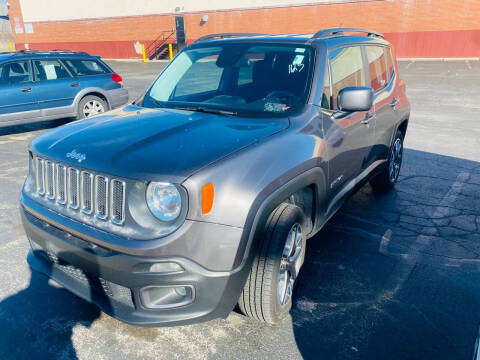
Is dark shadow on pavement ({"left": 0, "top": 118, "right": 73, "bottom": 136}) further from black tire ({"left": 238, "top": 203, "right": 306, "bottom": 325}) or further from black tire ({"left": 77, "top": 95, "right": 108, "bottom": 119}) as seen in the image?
black tire ({"left": 238, "top": 203, "right": 306, "bottom": 325})

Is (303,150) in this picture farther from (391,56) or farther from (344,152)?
(391,56)

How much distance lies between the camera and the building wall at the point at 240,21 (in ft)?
78.5

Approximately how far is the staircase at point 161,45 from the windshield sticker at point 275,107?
101 feet

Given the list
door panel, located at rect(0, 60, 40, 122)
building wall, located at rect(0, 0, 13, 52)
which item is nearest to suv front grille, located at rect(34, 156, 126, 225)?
door panel, located at rect(0, 60, 40, 122)

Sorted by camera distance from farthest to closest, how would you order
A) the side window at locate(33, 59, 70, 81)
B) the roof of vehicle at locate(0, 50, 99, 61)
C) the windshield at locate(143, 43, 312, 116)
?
→ the side window at locate(33, 59, 70, 81), the roof of vehicle at locate(0, 50, 99, 61), the windshield at locate(143, 43, 312, 116)

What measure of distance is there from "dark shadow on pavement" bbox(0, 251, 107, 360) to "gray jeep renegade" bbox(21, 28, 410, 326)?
32cm

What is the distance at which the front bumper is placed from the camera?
218 centimetres

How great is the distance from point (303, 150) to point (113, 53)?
35213 mm

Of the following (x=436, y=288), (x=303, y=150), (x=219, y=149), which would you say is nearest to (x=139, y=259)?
(x=219, y=149)

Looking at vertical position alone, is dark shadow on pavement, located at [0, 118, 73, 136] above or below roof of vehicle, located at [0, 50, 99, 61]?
below

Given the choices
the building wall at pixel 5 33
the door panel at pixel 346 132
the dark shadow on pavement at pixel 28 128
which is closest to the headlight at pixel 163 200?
the door panel at pixel 346 132

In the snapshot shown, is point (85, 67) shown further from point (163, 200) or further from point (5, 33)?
point (5, 33)

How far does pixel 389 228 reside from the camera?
4.27m

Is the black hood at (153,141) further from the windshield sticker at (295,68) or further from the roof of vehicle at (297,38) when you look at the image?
the roof of vehicle at (297,38)
